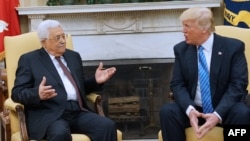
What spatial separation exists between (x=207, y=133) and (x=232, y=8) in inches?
75.6

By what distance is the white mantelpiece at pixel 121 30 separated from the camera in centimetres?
463

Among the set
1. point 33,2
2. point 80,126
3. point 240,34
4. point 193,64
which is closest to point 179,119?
point 193,64

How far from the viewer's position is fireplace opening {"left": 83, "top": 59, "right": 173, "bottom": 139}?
4.61 m

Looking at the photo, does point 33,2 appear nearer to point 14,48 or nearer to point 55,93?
point 14,48

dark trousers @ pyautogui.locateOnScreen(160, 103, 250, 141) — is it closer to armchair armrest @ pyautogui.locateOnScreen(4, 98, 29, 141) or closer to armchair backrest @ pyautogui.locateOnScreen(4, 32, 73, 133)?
armchair armrest @ pyautogui.locateOnScreen(4, 98, 29, 141)

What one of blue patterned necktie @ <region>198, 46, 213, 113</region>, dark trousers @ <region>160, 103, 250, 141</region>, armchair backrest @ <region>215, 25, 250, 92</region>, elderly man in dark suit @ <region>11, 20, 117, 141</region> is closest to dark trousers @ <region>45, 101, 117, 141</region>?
elderly man in dark suit @ <region>11, 20, 117, 141</region>

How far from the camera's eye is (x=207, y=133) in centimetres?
A: 275

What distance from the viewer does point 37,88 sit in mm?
2941

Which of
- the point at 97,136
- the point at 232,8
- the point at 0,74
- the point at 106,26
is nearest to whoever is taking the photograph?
the point at 97,136

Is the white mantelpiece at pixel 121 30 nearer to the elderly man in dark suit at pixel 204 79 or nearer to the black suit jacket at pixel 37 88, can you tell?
the black suit jacket at pixel 37 88

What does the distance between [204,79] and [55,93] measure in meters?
0.89

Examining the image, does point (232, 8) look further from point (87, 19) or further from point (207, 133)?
point (207, 133)

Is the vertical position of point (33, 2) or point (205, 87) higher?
point (33, 2)

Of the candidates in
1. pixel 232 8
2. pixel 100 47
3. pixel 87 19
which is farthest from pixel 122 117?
pixel 232 8
